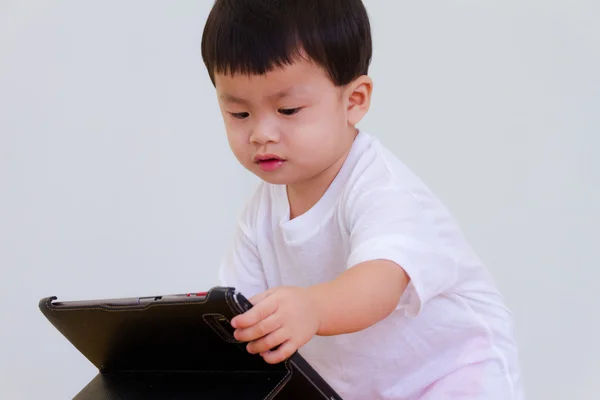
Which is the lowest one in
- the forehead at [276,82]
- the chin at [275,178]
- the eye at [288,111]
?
the chin at [275,178]

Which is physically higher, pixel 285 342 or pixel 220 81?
pixel 220 81

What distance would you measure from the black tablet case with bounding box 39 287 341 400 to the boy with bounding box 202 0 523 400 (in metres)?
0.04

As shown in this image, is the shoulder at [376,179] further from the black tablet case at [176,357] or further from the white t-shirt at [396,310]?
the black tablet case at [176,357]

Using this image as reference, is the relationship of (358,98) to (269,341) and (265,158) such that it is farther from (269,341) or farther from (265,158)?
(269,341)

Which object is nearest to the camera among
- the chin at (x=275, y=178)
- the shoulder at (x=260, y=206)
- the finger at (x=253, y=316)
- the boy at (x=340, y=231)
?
the finger at (x=253, y=316)

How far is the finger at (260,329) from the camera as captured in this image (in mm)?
683

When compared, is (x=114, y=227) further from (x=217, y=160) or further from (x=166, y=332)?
(x=166, y=332)

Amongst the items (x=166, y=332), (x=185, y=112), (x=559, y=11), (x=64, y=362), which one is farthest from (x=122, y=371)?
(x=559, y=11)

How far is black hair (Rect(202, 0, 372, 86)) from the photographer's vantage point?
34.0 inches

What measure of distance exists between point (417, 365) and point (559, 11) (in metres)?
0.89

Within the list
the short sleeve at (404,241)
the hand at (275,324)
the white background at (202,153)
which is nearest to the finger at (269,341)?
the hand at (275,324)

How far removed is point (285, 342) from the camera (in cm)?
70

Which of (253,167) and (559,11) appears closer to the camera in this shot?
(253,167)

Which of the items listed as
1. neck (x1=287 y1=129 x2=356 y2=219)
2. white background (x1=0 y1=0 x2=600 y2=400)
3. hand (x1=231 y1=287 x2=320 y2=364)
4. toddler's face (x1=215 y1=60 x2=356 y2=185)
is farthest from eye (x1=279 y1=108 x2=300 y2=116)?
white background (x1=0 y1=0 x2=600 y2=400)
